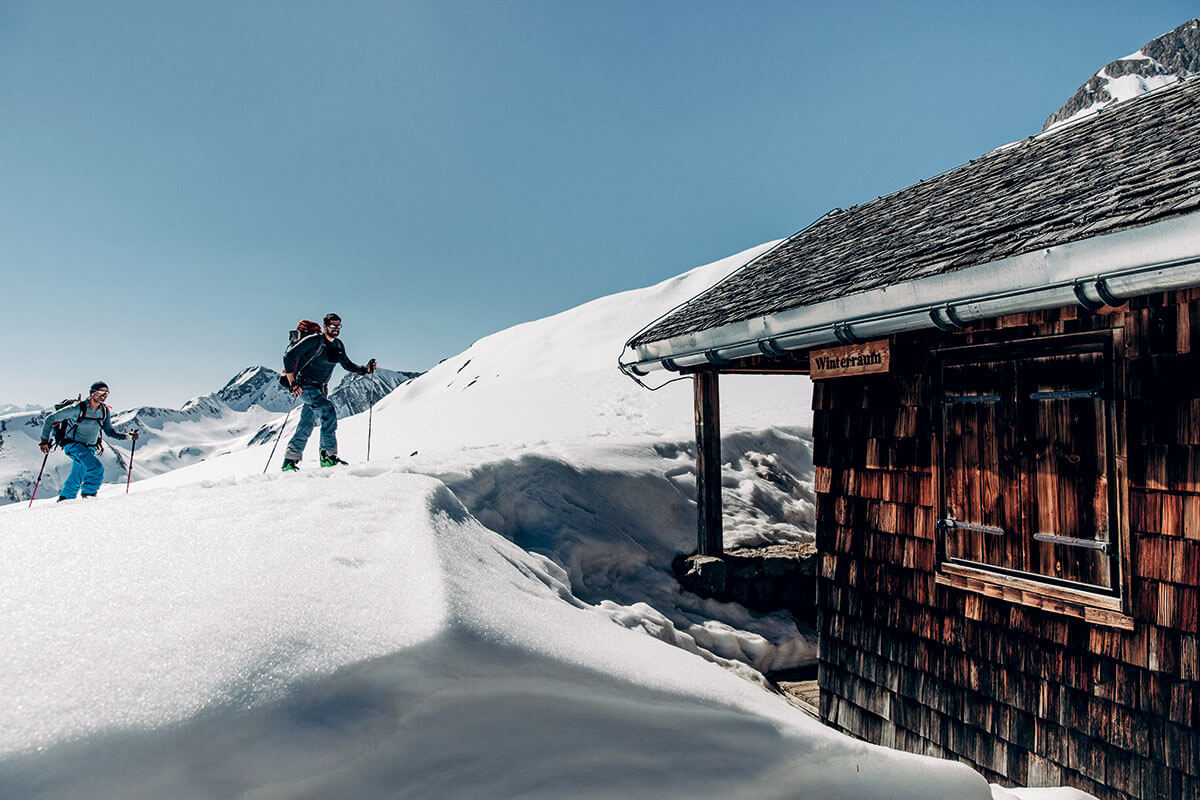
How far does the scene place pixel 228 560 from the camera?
2.46 m

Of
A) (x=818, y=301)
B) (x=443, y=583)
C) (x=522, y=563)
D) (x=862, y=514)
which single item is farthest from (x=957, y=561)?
(x=443, y=583)

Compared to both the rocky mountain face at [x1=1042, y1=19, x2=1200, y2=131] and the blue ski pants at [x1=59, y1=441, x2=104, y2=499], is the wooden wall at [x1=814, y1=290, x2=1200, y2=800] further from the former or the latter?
the rocky mountain face at [x1=1042, y1=19, x2=1200, y2=131]

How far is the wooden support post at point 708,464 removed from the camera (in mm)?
6770

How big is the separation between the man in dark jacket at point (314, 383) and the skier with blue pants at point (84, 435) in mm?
2058

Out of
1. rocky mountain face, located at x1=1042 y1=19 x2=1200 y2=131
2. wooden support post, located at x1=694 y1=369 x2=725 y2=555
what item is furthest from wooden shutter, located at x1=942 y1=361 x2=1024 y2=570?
rocky mountain face, located at x1=1042 y1=19 x2=1200 y2=131

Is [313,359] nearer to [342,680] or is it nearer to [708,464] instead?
[708,464]

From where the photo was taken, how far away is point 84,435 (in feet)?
23.4

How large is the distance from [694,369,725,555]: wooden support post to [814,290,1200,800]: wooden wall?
1834 mm

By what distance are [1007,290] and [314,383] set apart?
6649 mm

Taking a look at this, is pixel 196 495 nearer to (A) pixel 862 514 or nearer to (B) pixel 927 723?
(A) pixel 862 514

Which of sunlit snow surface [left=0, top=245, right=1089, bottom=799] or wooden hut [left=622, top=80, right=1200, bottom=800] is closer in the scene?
sunlit snow surface [left=0, top=245, right=1089, bottom=799]

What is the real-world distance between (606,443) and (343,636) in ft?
23.8

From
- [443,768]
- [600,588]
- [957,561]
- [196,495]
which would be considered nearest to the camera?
[443,768]

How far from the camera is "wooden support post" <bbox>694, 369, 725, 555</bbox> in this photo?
6.77 meters
